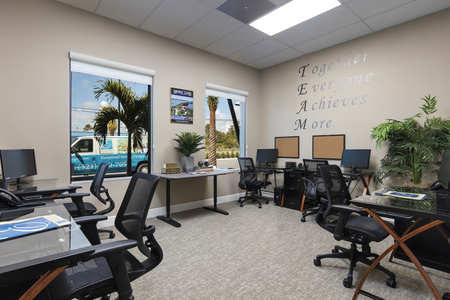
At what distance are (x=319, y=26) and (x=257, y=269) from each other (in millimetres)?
3853

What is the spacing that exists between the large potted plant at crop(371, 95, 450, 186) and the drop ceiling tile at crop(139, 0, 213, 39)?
334 centimetres

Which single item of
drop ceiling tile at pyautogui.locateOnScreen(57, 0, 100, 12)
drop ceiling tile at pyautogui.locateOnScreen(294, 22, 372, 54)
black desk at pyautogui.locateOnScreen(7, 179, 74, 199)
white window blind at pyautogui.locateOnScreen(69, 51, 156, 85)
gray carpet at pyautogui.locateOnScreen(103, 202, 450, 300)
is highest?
drop ceiling tile at pyautogui.locateOnScreen(294, 22, 372, 54)

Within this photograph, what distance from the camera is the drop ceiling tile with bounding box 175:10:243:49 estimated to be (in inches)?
148

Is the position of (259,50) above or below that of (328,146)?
above

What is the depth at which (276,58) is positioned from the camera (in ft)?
17.7

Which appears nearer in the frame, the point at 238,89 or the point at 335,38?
the point at 335,38

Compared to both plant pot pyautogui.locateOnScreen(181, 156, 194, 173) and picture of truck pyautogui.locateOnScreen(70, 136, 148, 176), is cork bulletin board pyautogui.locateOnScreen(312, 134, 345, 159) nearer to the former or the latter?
plant pot pyautogui.locateOnScreen(181, 156, 194, 173)

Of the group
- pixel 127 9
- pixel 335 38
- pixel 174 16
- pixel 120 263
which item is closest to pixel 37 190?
pixel 120 263

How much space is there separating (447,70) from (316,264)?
11.5 feet

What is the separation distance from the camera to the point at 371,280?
2248mm

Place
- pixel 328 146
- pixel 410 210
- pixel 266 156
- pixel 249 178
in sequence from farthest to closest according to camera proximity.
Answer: pixel 266 156, pixel 249 178, pixel 328 146, pixel 410 210

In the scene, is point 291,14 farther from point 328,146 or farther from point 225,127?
point 225,127

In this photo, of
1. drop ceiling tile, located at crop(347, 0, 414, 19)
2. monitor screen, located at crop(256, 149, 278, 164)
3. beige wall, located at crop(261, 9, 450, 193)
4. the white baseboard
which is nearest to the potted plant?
the white baseboard

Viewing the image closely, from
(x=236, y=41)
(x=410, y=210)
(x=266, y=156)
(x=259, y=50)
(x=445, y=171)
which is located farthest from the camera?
(x=266, y=156)
